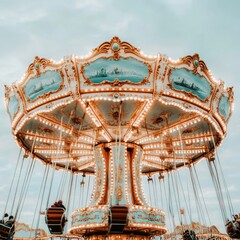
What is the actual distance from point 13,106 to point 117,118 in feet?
10.4

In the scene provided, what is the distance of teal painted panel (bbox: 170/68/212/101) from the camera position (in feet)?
25.0

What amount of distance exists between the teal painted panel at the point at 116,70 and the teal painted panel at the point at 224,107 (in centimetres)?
283

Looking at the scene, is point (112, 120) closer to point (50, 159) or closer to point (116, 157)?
point (116, 157)

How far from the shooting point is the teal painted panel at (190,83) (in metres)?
7.61

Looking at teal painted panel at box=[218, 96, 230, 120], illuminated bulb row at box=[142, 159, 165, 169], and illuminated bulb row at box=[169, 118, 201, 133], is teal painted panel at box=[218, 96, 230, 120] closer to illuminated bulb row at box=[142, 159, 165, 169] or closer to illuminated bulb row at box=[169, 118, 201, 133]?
illuminated bulb row at box=[169, 118, 201, 133]

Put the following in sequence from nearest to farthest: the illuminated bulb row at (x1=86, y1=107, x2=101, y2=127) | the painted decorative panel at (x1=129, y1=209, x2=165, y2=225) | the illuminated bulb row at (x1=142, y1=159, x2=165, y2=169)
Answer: the painted decorative panel at (x1=129, y1=209, x2=165, y2=225), the illuminated bulb row at (x1=86, y1=107, x2=101, y2=127), the illuminated bulb row at (x1=142, y1=159, x2=165, y2=169)

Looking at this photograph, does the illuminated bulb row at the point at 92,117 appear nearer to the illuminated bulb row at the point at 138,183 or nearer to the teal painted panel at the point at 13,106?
the illuminated bulb row at the point at 138,183

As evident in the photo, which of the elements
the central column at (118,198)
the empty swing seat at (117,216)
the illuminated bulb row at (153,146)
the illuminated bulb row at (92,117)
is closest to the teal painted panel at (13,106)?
the illuminated bulb row at (92,117)

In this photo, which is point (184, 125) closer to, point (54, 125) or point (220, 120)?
point (220, 120)

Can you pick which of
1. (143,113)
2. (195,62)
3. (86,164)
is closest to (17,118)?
(143,113)

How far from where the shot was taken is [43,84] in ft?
26.0

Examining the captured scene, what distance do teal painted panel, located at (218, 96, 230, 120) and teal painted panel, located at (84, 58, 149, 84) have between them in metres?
2.83

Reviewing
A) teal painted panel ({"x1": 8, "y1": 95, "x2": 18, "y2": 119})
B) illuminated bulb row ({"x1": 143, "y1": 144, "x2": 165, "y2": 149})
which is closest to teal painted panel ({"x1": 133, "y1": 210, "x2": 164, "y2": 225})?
illuminated bulb row ({"x1": 143, "y1": 144, "x2": 165, "y2": 149})

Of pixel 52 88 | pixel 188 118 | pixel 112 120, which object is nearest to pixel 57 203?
pixel 52 88
